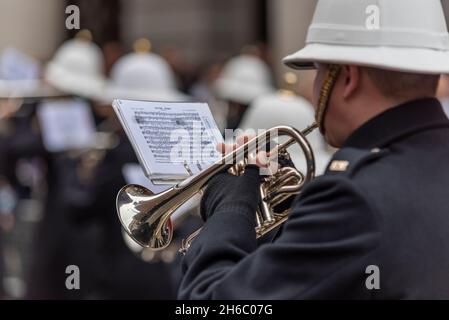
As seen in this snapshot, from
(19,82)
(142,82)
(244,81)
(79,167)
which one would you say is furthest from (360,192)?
(244,81)

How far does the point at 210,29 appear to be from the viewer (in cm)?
2052

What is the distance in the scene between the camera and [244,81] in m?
13.1

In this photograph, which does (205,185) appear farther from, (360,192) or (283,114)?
(283,114)

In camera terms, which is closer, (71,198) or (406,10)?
(406,10)

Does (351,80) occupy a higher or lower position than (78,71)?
higher

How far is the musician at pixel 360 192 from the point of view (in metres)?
2.90

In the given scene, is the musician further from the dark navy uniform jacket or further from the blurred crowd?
the blurred crowd

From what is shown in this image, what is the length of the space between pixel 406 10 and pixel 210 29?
1745 cm

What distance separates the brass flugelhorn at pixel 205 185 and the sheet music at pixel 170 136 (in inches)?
2.4

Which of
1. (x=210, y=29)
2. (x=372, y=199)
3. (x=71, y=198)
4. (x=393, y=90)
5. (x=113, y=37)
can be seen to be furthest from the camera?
(x=210, y=29)

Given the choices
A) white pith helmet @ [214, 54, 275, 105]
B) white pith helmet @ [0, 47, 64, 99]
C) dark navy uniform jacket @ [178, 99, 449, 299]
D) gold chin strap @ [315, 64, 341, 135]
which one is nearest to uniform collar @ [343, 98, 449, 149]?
dark navy uniform jacket @ [178, 99, 449, 299]

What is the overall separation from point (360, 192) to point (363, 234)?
0.10 metres
